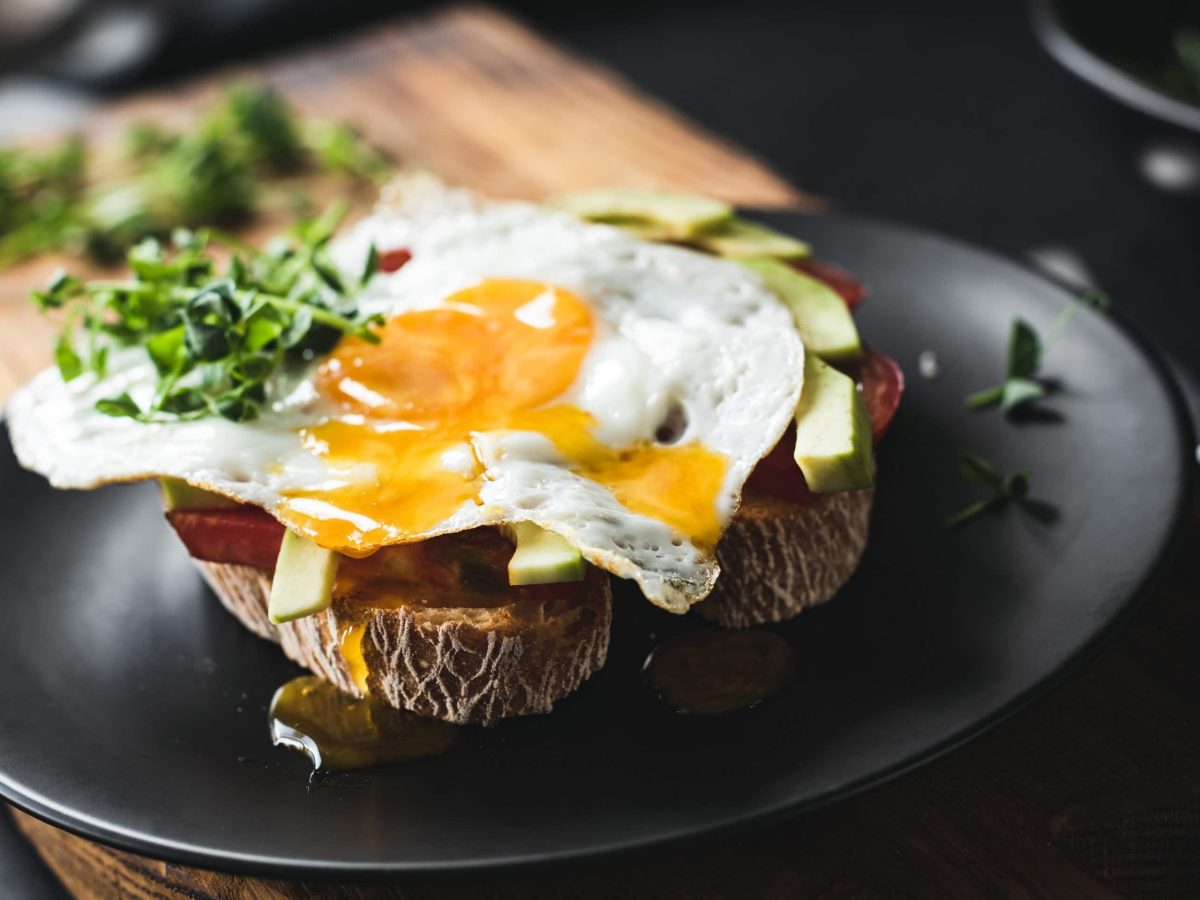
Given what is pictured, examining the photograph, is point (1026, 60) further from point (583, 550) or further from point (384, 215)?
point (583, 550)

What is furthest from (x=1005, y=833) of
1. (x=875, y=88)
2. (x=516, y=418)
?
(x=875, y=88)

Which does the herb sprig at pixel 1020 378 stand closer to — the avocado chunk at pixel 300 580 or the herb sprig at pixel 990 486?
the herb sprig at pixel 990 486

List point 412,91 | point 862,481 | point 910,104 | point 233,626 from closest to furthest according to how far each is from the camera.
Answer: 1. point 862,481
2. point 233,626
3. point 412,91
4. point 910,104

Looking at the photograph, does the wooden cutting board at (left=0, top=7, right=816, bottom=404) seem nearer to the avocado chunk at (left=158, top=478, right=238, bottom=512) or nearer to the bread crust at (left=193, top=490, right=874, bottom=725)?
the avocado chunk at (left=158, top=478, right=238, bottom=512)

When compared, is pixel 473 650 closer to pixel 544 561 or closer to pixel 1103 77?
pixel 544 561

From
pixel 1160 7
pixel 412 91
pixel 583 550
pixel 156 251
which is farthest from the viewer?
pixel 412 91

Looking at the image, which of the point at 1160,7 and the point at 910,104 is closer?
the point at 1160,7

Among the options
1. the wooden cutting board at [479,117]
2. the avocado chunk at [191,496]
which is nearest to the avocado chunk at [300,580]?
the avocado chunk at [191,496]

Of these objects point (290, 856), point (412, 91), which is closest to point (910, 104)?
point (412, 91)
